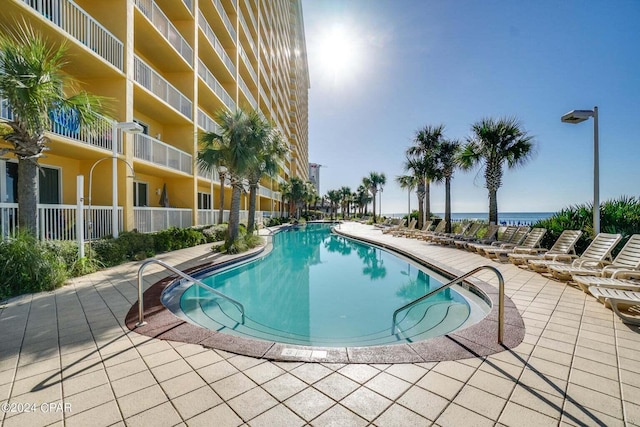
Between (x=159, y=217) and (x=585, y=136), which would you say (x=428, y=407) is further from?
(x=159, y=217)

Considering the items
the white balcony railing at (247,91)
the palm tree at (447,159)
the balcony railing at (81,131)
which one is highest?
the white balcony railing at (247,91)

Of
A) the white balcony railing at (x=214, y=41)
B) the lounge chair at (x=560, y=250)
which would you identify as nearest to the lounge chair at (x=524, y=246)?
the lounge chair at (x=560, y=250)

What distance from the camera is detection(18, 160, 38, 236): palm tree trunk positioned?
5738mm

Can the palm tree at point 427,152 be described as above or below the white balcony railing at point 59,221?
above

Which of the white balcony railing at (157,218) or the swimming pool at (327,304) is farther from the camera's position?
the white balcony railing at (157,218)

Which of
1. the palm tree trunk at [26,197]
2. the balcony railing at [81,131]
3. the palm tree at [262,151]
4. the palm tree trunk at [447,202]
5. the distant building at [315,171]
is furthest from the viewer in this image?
the distant building at [315,171]

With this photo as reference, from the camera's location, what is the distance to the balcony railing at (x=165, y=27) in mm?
10484

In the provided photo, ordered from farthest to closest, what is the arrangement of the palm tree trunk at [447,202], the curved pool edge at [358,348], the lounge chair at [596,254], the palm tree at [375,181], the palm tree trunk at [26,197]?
1. the palm tree at [375,181]
2. the palm tree trunk at [447,202]
3. the lounge chair at [596,254]
4. the palm tree trunk at [26,197]
5. the curved pool edge at [358,348]

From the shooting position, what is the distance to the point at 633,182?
9.02m

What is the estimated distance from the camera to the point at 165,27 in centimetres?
1162

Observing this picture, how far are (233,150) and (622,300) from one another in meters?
11.5

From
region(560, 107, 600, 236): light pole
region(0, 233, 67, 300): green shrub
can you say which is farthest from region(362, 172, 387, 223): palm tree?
region(0, 233, 67, 300): green shrub

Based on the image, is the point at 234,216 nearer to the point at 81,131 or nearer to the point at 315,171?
the point at 81,131

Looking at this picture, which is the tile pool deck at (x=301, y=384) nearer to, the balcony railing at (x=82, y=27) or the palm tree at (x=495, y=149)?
the balcony railing at (x=82, y=27)
